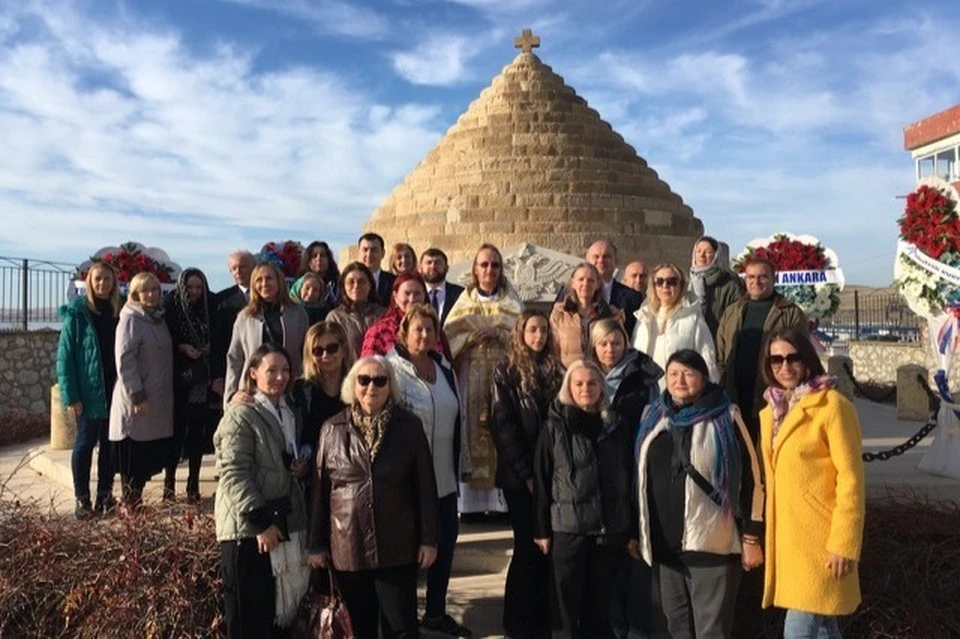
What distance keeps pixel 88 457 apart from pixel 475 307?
9.46 feet

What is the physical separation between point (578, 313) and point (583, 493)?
3.64 ft

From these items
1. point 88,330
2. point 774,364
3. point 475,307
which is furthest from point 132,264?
point 774,364

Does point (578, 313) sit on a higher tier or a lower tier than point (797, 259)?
lower

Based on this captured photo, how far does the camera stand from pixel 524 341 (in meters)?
3.83

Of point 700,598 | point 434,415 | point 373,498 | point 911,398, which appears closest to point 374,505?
point 373,498

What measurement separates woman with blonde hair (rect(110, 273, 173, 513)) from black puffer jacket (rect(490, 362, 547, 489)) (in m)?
2.53

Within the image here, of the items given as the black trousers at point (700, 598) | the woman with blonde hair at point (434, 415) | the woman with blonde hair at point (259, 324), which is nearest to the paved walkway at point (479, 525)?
the woman with blonde hair at point (434, 415)

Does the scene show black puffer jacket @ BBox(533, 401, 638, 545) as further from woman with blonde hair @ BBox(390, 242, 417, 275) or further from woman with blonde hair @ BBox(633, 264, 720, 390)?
woman with blonde hair @ BBox(390, 242, 417, 275)

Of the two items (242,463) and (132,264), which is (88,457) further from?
(132,264)

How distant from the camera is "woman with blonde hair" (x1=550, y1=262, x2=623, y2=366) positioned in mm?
3953

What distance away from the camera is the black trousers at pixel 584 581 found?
3432 millimetres

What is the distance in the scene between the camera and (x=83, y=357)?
518 cm

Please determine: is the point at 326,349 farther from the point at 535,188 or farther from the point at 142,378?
the point at 535,188

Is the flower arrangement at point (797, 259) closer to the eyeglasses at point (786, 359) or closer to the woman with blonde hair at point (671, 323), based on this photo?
the woman with blonde hair at point (671, 323)
